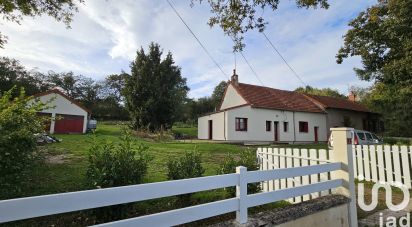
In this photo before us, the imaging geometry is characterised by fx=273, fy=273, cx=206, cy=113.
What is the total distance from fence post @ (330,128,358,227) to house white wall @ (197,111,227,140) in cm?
1972

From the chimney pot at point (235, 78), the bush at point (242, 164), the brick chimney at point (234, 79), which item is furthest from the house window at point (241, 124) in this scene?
the bush at point (242, 164)

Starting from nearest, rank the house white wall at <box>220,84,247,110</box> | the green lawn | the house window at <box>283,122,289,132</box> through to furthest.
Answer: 1. the house white wall at <box>220,84,247,110</box>
2. the house window at <box>283,122,289,132</box>
3. the green lawn

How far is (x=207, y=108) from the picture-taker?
54.4 meters

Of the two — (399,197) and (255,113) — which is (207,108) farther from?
(399,197)

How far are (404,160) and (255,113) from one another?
18.1m

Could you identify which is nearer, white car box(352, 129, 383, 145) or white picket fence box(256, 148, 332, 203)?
white picket fence box(256, 148, 332, 203)

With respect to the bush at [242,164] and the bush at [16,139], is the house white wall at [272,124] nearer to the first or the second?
the bush at [242,164]

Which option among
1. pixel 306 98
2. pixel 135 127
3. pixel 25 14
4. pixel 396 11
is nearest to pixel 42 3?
pixel 25 14

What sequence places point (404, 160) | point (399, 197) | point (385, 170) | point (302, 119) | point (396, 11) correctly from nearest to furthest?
point (399, 197) → point (404, 160) → point (385, 170) → point (396, 11) → point (302, 119)

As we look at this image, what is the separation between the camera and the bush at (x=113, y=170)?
4.04 meters

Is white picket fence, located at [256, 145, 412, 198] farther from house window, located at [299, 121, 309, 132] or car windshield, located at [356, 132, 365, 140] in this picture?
house window, located at [299, 121, 309, 132]

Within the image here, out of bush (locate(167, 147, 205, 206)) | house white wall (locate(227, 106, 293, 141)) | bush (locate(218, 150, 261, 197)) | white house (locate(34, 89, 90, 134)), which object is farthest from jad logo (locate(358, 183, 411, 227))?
white house (locate(34, 89, 90, 134))

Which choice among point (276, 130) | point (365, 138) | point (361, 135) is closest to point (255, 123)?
point (276, 130)

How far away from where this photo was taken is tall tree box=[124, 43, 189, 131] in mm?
31969
